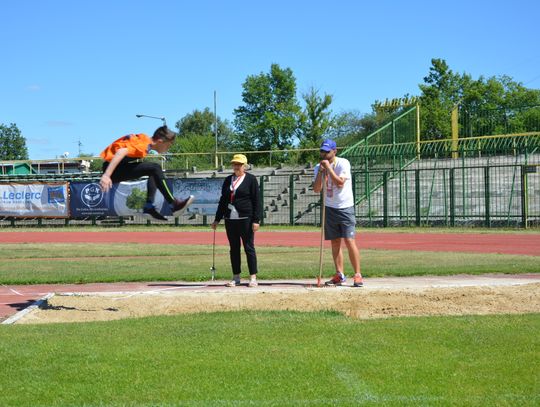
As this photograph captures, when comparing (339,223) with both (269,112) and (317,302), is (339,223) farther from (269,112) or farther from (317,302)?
(269,112)

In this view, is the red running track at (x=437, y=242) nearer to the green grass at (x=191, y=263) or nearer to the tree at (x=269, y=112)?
the green grass at (x=191, y=263)

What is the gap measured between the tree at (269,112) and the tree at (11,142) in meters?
20.9

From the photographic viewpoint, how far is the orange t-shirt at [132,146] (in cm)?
936

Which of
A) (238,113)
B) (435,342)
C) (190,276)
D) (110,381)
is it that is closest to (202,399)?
(110,381)

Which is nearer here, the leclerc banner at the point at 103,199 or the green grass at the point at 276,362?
the green grass at the point at 276,362

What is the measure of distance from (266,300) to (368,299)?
1.31m

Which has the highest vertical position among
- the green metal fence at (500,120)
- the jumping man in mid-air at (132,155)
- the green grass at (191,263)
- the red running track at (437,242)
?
the green metal fence at (500,120)

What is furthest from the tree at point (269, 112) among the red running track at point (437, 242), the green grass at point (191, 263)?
the green grass at point (191, 263)

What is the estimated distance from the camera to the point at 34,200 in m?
41.1

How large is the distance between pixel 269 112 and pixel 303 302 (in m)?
65.8

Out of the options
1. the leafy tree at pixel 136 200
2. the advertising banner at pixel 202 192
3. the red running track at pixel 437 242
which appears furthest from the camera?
the leafy tree at pixel 136 200

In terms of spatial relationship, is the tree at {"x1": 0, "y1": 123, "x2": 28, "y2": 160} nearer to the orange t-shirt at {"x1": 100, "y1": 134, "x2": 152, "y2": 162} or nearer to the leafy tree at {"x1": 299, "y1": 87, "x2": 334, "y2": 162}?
the leafy tree at {"x1": 299, "y1": 87, "x2": 334, "y2": 162}

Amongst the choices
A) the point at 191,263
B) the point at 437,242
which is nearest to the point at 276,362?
the point at 191,263

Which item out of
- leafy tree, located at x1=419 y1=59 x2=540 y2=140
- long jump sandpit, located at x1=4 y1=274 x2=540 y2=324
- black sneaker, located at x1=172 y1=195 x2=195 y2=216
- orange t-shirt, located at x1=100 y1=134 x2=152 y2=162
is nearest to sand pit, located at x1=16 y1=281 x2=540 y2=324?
long jump sandpit, located at x1=4 y1=274 x2=540 y2=324
